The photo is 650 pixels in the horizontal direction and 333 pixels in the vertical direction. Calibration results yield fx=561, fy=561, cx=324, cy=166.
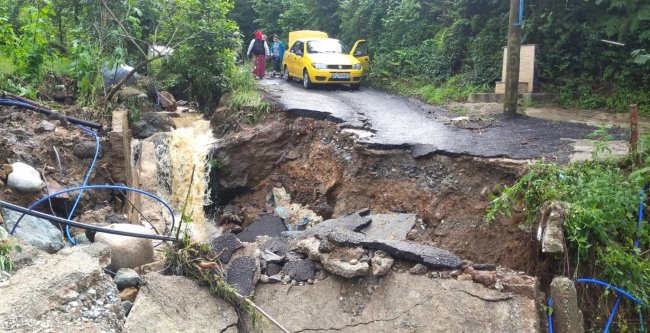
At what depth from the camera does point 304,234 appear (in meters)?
6.99

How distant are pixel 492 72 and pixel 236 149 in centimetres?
751

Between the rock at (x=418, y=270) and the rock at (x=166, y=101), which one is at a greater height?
the rock at (x=166, y=101)

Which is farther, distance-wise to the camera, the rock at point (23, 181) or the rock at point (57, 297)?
the rock at point (23, 181)

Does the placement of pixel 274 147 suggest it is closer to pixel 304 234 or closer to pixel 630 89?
pixel 304 234

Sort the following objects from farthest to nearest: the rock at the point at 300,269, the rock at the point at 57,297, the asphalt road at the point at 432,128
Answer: the asphalt road at the point at 432,128
the rock at the point at 300,269
the rock at the point at 57,297

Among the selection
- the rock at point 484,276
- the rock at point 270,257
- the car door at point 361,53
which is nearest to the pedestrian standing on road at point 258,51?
the car door at point 361,53

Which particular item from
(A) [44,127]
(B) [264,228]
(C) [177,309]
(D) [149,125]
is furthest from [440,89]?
(C) [177,309]

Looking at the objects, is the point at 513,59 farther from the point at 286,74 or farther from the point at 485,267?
the point at 286,74

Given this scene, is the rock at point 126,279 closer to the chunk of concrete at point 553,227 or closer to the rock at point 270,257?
the rock at point 270,257

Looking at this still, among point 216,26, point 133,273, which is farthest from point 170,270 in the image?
point 216,26

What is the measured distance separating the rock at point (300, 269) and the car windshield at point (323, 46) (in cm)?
1190

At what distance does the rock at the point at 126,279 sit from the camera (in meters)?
4.95

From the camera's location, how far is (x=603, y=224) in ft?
19.0

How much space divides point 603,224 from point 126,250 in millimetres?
4855
